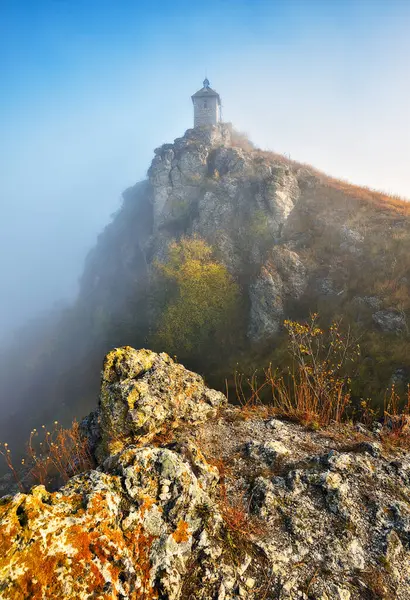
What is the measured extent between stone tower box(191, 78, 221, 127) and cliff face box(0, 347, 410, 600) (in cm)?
Answer: 7525

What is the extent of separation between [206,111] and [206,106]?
1.07m

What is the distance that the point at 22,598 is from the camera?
2.90 m

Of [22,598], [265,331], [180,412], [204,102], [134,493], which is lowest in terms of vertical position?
[265,331]

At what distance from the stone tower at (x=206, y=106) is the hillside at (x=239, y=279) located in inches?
279

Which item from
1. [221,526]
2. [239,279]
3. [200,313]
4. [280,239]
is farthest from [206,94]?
[221,526]

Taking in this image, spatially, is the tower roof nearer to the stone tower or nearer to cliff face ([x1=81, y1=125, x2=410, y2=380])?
the stone tower

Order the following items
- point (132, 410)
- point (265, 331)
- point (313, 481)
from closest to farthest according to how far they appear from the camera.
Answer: point (313, 481) < point (132, 410) < point (265, 331)

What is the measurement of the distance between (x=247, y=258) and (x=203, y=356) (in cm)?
1527

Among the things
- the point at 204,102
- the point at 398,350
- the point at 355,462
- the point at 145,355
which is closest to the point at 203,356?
the point at 398,350

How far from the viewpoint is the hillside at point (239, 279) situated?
88.0ft

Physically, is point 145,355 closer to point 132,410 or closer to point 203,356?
point 132,410

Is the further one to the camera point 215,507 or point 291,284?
point 291,284

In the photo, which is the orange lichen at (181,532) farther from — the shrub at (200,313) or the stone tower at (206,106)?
the stone tower at (206,106)

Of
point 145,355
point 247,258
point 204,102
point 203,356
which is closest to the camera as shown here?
point 145,355
